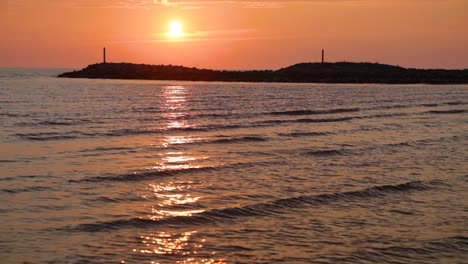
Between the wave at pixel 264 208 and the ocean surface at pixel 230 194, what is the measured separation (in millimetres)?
41

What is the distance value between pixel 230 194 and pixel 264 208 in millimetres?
1664

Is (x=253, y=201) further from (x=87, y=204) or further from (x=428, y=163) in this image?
(x=428, y=163)

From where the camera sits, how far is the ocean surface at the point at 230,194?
12.3 m

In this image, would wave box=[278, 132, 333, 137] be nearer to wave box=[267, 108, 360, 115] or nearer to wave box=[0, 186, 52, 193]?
wave box=[267, 108, 360, 115]

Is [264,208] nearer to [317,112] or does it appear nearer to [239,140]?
[239,140]

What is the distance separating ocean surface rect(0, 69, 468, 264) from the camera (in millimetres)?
12289

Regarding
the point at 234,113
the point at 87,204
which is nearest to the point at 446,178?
the point at 87,204

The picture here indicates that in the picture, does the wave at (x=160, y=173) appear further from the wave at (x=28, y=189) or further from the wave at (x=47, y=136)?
the wave at (x=47, y=136)

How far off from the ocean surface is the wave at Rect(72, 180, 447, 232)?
0.13ft

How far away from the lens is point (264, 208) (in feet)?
50.7

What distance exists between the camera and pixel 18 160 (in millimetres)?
21781

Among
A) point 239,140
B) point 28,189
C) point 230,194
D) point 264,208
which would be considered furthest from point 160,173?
point 239,140

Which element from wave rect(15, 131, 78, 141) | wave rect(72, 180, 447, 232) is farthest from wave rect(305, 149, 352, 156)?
wave rect(15, 131, 78, 141)

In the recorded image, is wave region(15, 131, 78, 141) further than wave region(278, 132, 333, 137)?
No
